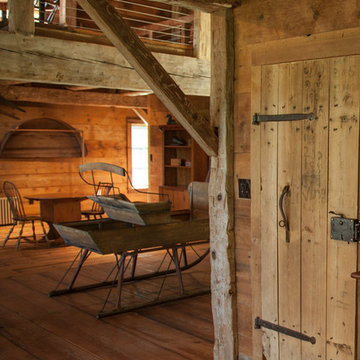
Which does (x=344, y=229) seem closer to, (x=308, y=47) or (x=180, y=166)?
(x=308, y=47)

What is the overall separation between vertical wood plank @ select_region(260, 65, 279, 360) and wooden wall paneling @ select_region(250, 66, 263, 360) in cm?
3

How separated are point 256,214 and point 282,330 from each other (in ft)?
2.34

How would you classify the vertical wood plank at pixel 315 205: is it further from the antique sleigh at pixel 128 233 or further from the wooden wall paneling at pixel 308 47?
the antique sleigh at pixel 128 233

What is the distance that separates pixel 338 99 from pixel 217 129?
890mm

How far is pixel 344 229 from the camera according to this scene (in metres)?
2.99

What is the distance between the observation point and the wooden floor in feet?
13.8

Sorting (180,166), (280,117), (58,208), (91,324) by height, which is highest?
(280,117)

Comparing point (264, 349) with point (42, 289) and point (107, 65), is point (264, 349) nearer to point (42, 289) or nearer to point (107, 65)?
point (42, 289)

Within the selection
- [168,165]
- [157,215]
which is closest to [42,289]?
[157,215]

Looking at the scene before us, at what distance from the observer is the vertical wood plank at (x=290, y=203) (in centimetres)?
318

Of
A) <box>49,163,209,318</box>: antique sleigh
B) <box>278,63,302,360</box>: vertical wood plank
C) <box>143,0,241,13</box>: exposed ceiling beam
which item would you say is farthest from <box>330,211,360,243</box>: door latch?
<box>49,163,209,318</box>: antique sleigh

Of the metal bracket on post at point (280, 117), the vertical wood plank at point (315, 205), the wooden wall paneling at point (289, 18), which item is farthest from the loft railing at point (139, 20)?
the vertical wood plank at point (315, 205)

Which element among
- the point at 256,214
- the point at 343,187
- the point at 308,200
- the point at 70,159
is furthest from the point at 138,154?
the point at 343,187

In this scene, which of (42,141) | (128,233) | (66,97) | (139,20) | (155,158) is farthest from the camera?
(42,141)
